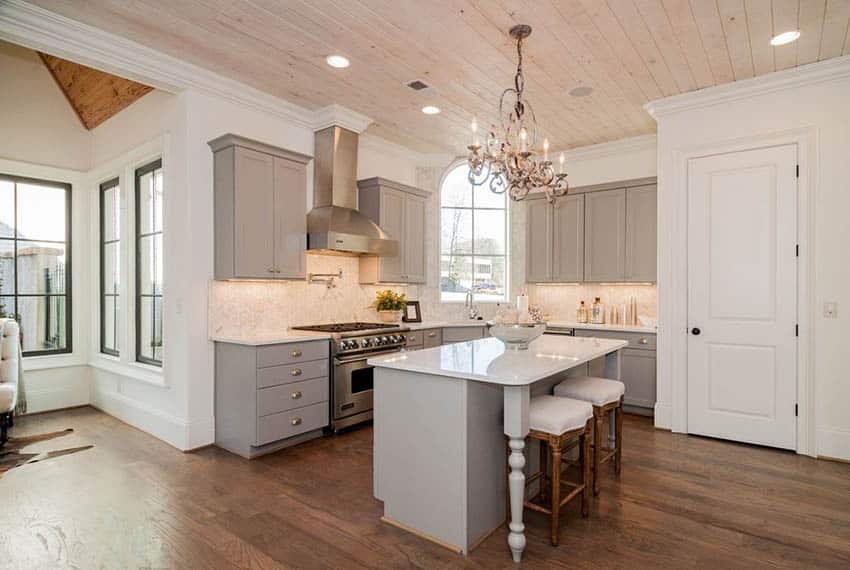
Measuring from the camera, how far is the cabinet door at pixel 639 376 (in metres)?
4.82

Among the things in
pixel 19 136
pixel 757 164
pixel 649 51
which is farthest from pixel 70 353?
pixel 757 164

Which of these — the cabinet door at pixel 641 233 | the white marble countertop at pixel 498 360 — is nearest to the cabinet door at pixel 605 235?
the cabinet door at pixel 641 233

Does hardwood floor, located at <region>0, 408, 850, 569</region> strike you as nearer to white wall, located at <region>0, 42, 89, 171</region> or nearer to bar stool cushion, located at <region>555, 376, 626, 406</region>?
bar stool cushion, located at <region>555, 376, 626, 406</region>

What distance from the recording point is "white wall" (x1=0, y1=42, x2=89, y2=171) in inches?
189

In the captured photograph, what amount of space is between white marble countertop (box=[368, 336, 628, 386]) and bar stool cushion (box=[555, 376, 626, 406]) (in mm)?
232

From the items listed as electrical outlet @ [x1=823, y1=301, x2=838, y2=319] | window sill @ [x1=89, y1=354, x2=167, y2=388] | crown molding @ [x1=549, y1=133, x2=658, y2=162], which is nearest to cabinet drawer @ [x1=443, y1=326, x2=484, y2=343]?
crown molding @ [x1=549, y1=133, x2=658, y2=162]

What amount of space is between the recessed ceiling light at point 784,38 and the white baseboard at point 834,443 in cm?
290

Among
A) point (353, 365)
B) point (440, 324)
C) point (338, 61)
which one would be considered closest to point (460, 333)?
point (440, 324)

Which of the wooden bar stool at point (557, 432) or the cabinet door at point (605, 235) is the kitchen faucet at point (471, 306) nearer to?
the cabinet door at point (605, 235)

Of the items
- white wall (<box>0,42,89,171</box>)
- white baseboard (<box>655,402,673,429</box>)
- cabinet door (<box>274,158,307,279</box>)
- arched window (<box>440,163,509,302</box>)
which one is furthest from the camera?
arched window (<box>440,163,509,302</box>)

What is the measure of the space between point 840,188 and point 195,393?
5.32m

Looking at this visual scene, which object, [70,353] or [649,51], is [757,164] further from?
[70,353]

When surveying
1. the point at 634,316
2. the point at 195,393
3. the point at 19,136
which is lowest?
the point at 195,393

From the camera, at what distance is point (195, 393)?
12.8 ft
